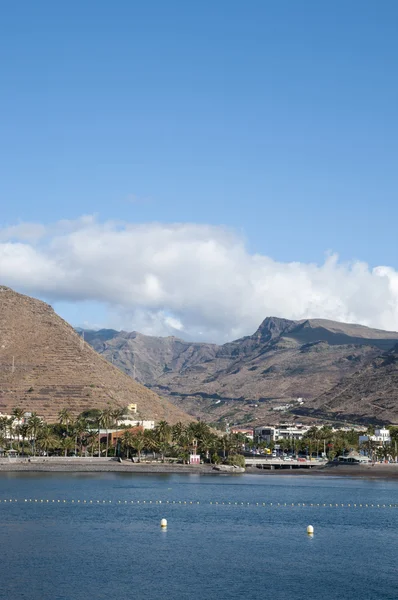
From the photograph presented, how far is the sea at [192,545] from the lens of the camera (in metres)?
75.1

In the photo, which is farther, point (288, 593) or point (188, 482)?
point (188, 482)

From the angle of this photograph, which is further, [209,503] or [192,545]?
[209,503]

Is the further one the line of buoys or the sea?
the line of buoys

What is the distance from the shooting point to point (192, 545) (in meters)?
95.4

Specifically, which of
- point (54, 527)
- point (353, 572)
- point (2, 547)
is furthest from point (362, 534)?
point (2, 547)

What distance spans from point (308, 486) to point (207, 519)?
75698 millimetres

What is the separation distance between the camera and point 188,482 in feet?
615

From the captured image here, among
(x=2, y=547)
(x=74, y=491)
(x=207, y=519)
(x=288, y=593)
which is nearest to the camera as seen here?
(x=288, y=593)

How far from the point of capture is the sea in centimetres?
7512

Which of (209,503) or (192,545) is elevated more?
(209,503)

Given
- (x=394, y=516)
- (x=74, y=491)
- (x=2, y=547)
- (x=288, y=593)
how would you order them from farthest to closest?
A: (x=74, y=491) < (x=394, y=516) < (x=2, y=547) < (x=288, y=593)

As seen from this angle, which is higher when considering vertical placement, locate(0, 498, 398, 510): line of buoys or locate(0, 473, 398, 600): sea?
locate(0, 498, 398, 510): line of buoys

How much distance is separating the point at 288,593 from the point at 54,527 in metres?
41.2

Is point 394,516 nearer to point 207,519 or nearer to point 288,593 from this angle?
point 207,519
